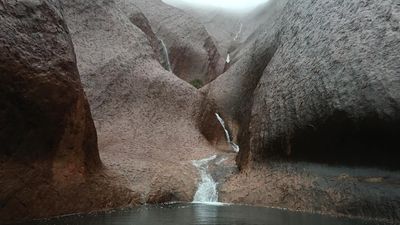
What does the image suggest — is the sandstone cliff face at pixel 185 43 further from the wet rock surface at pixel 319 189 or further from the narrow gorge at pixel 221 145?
the wet rock surface at pixel 319 189

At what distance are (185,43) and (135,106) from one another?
15397mm

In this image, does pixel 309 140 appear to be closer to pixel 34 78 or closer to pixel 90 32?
pixel 34 78

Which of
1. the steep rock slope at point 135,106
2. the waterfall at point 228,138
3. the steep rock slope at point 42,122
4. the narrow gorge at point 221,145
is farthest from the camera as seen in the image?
the waterfall at point 228,138

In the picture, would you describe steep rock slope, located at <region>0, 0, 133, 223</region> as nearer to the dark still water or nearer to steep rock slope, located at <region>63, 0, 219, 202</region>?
the dark still water

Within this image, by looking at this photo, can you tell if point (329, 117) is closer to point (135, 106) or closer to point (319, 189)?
point (319, 189)

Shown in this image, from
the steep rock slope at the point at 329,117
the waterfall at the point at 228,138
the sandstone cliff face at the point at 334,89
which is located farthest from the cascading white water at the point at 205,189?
the waterfall at the point at 228,138

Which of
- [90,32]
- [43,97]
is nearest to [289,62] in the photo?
[43,97]

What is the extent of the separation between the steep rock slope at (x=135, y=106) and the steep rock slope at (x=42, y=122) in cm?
252

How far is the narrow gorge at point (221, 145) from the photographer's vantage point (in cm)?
1099

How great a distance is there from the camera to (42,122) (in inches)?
445

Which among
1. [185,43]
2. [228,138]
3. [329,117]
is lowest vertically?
[329,117]

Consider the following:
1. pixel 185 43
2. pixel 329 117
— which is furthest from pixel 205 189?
pixel 185 43

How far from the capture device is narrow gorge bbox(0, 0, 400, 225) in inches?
433

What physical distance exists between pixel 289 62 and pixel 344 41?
2821 mm
